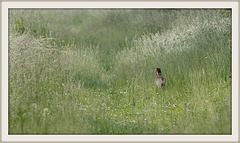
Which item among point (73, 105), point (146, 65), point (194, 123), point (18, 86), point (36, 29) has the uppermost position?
point (36, 29)

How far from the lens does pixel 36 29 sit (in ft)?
30.7

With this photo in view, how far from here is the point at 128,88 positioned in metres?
6.07

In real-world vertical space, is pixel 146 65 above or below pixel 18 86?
above

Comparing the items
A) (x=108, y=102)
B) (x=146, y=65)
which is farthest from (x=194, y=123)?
(x=146, y=65)

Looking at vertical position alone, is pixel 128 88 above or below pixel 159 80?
below

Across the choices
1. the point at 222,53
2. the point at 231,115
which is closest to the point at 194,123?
the point at 231,115

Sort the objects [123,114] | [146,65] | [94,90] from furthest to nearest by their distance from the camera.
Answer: [146,65], [94,90], [123,114]

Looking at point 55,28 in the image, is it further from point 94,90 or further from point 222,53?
point 222,53

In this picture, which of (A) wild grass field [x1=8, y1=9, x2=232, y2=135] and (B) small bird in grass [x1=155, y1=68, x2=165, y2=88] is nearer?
(A) wild grass field [x1=8, y1=9, x2=232, y2=135]

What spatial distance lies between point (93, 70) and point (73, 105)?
255cm


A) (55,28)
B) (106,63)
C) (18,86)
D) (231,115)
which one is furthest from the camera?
(55,28)

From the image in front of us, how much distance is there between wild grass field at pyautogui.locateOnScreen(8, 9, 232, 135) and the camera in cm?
423

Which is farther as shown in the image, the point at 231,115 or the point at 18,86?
the point at 18,86

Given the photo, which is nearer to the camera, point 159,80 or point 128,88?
point 159,80
